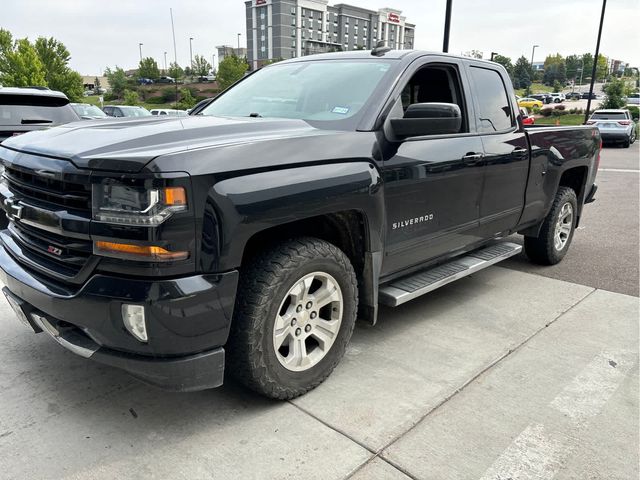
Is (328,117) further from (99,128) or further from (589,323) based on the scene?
(589,323)

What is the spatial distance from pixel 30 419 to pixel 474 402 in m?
2.36

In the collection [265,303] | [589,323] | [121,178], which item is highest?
[121,178]

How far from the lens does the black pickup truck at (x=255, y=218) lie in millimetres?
2268

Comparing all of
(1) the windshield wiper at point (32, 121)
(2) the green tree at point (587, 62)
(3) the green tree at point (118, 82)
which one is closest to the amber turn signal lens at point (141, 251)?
(1) the windshield wiper at point (32, 121)

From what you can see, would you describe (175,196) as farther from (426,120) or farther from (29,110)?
(29,110)

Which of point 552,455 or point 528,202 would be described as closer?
point 552,455

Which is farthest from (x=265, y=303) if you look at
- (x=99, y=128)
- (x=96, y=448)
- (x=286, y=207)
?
(x=99, y=128)

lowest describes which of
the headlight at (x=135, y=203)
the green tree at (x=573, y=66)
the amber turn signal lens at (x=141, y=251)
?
the amber turn signal lens at (x=141, y=251)

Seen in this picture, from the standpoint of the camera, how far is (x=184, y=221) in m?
2.25

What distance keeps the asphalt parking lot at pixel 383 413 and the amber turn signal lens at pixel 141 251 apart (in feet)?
3.15

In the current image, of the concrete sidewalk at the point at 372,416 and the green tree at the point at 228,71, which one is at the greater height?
the green tree at the point at 228,71

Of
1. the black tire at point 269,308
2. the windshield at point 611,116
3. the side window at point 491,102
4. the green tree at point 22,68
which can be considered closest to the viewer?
the black tire at point 269,308

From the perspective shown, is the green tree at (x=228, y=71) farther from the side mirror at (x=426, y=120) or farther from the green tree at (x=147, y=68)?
the side mirror at (x=426, y=120)

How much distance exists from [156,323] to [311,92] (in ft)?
6.60
